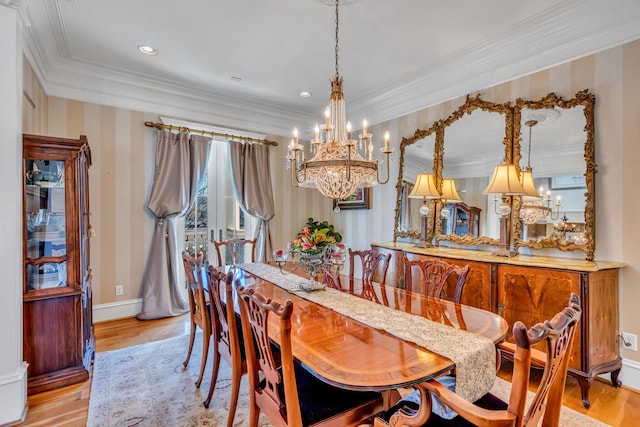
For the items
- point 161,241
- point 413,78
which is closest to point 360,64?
point 413,78

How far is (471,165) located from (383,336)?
99.4 inches

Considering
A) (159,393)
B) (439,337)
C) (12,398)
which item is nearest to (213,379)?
(159,393)

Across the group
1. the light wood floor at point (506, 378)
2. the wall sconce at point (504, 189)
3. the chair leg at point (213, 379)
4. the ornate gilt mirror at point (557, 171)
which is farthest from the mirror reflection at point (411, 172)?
the chair leg at point (213, 379)

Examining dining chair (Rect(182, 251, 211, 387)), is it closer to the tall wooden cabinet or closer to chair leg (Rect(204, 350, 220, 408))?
chair leg (Rect(204, 350, 220, 408))

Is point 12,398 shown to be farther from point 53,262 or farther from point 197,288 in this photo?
point 197,288

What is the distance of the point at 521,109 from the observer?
2.93 m

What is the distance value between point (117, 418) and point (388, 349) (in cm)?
Result: 185

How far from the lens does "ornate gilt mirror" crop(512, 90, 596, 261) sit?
100 inches

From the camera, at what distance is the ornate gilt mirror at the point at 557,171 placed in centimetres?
254

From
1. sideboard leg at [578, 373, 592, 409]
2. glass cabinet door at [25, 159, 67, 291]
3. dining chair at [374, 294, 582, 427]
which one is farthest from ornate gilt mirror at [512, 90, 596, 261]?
glass cabinet door at [25, 159, 67, 291]

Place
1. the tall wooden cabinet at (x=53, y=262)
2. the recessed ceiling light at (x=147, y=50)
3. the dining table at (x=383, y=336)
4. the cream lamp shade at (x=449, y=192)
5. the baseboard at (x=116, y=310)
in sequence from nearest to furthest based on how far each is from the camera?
the dining table at (x=383, y=336) < the tall wooden cabinet at (x=53, y=262) < the recessed ceiling light at (x=147, y=50) < the cream lamp shade at (x=449, y=192) < the baseboard at (x=116, y=310)

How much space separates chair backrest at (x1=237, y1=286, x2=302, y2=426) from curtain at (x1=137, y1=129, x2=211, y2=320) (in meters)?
2.72

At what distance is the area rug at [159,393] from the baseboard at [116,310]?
932 mm

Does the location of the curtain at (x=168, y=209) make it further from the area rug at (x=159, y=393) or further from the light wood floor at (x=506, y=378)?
the light wood floor at (x=506, y=378)
